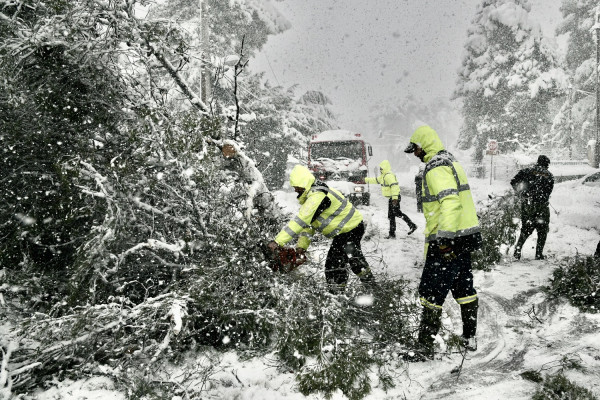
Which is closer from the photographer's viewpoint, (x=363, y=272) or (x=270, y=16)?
(x=363, y=272)

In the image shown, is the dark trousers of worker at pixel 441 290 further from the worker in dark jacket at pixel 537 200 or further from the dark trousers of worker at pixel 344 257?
the worker in dark jacket at pixel 537 200

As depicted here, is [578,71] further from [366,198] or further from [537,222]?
[537,222]

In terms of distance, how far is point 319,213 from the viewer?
383cm

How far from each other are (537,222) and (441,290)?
11.6 feet

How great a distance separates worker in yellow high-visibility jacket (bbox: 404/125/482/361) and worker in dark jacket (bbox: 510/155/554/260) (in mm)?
3216

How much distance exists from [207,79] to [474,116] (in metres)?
20.4

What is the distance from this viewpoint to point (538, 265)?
18.5 ft

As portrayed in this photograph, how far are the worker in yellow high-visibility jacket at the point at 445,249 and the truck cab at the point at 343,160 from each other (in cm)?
802

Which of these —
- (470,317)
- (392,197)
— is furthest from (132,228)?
(392,197)

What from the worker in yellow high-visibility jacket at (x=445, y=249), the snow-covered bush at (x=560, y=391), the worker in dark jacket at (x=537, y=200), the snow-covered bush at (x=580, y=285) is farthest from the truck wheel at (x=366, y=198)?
the snow-covered bush at (x=560, y=391)

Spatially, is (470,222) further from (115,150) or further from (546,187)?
(115,150)

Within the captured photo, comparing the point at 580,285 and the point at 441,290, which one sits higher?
the point at 441,290

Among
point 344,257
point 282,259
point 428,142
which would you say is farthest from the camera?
point 344,257

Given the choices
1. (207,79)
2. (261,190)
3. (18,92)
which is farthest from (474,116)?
(18,92)
